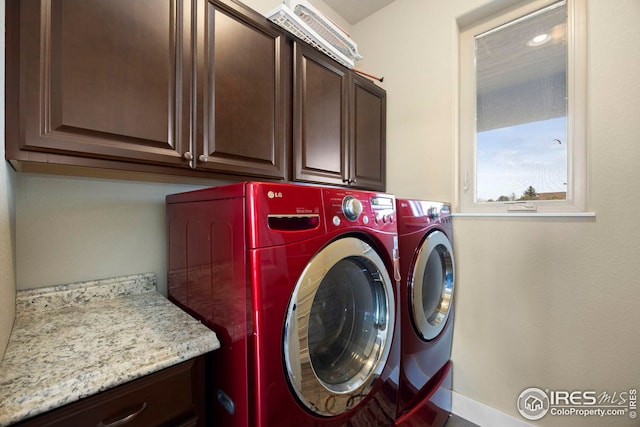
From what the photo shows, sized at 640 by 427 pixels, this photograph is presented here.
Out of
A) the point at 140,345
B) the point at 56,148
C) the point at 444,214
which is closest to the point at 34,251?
the point at 56,148

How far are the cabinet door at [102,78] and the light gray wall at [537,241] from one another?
160 centimetres

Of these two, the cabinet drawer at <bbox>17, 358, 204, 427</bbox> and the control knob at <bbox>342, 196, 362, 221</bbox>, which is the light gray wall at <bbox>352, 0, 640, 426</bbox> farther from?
the cabinet drawer at <bbox>17, 358, 204, 427</bbox>

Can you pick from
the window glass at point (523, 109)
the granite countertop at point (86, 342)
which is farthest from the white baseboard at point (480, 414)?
the granite countertop at point (86, 342)

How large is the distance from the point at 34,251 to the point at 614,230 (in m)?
2.61

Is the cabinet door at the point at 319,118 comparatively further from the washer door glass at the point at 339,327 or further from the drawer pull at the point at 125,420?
the drawer pull at the point at 125,420

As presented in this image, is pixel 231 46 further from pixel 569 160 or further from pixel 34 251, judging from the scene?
pixel 569 160

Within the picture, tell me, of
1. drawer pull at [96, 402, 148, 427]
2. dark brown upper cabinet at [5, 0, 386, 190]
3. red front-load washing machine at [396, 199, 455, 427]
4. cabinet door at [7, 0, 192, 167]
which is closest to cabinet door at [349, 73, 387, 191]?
dark brown upper cabinet at [5, 0, 386, 190]

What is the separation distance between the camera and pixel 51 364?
634 millimetres

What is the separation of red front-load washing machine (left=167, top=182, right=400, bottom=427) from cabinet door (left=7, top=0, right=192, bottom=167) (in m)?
0.28

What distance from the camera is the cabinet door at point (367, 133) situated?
1.75 m

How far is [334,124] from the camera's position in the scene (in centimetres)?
159

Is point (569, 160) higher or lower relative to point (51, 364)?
higher

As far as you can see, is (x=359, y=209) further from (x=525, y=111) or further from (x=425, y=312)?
(x=525, y=111)

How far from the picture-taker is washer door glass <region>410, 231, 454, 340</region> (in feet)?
4.28
